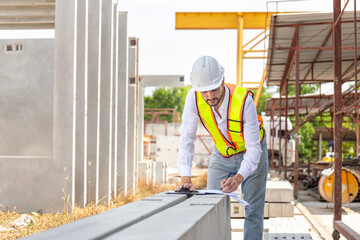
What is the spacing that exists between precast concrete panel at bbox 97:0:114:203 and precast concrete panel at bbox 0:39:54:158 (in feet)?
4.07

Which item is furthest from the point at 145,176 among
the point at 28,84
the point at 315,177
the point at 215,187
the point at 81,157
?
the point at 215,187

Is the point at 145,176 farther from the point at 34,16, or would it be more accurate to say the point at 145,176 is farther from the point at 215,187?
the point at 215,187

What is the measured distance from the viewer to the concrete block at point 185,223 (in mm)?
2361

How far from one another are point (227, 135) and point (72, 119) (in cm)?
484

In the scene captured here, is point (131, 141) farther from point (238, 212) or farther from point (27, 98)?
point (238, 212)

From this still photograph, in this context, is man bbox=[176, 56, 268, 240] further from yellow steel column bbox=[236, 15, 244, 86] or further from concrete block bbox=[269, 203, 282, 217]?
yellow steel column bbox=[236, 15, 244, 86]

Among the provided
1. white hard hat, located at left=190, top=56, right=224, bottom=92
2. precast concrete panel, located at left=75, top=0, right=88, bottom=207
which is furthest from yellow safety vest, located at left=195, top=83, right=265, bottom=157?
precast concrete panel, located at left=75, top=0, right=88, bottom=207

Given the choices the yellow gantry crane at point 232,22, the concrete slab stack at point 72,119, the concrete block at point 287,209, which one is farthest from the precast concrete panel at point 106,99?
the yellow gantry crane at point 232,22

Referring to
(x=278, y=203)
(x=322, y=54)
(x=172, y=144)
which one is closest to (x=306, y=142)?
(x=172, y=144)

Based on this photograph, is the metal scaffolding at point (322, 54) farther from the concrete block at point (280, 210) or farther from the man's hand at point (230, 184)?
the concrete block at point (280, 210)

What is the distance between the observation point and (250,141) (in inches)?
186

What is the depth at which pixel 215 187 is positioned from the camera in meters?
5.21

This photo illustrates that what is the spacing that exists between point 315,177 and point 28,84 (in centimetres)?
904

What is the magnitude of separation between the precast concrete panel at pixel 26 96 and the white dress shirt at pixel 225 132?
710 centimetres
